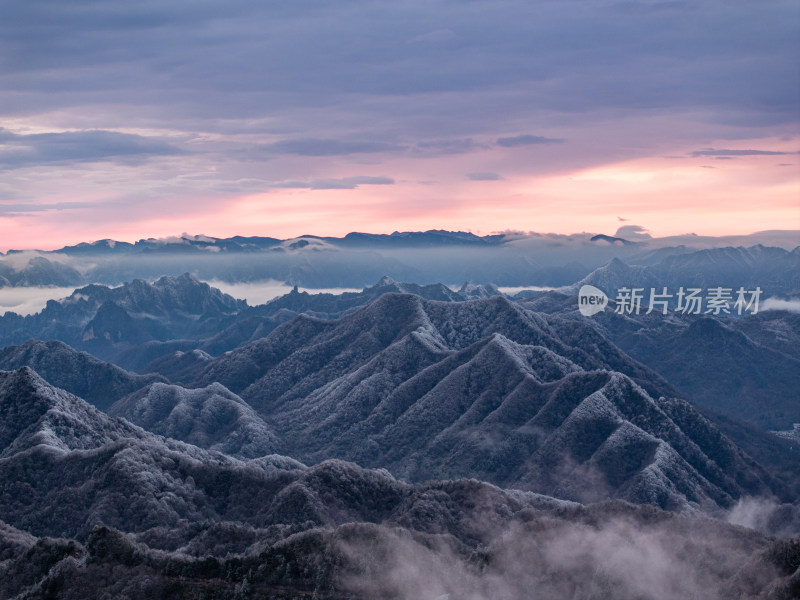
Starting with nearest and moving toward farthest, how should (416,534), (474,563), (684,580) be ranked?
(684,580) → (474,563) → (416,534)

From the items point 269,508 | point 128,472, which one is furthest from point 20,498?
point 269,508

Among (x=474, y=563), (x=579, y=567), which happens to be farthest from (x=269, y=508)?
(x=579, y=567)

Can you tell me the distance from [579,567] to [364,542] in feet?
97.9

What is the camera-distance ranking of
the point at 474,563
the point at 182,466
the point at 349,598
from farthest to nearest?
1. the point at 182,466
2. the point at 474,563
3. the point at 349,598

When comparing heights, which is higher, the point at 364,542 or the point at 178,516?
the point at 364,542

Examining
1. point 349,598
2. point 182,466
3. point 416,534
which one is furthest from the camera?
point 182,466

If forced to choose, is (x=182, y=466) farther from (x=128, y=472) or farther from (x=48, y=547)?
(x=48, y=547)

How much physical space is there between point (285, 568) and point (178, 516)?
6016cm

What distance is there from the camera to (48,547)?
127 metres

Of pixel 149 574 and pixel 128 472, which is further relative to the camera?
pixel 128 472

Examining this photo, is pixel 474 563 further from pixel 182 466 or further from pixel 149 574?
pixel 182 466

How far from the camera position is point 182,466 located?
18962 centimetres

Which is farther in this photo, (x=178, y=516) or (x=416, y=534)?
(x=178, y=516)

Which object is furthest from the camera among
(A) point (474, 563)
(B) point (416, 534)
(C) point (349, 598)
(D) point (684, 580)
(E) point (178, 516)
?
(E) point (178, 516)
